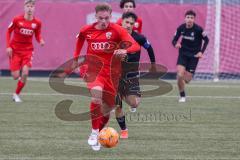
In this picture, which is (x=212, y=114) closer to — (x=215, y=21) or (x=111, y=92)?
(x=111, y=92)

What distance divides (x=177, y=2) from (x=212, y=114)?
40.4 feet

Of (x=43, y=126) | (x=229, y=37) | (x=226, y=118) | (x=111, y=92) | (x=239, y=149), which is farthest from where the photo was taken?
(x=229, y=37)

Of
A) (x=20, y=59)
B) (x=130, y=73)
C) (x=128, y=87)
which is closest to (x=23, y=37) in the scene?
(x=20, y=59)

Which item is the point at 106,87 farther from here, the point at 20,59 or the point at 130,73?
the point at 20,59

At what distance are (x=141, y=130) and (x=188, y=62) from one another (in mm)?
6441

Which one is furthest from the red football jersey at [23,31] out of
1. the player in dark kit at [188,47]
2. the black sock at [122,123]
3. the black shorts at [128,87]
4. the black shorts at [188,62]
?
the black sock at [122,123]

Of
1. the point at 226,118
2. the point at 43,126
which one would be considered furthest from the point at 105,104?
the point at 226,118

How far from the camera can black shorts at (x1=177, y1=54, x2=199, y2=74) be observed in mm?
17734

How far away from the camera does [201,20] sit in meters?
25.3

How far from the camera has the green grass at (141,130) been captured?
9.12 metres

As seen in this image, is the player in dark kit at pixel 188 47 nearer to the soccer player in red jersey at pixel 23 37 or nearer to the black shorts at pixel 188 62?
the black shorts at pixel 188 62

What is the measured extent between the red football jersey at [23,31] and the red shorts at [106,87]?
6.76m

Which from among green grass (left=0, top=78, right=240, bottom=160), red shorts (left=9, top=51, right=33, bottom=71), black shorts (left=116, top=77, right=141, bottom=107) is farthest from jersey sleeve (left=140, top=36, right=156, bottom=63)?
red shorts (left=9, top=51, right=33, bottom=71)

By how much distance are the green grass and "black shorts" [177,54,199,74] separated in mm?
807
